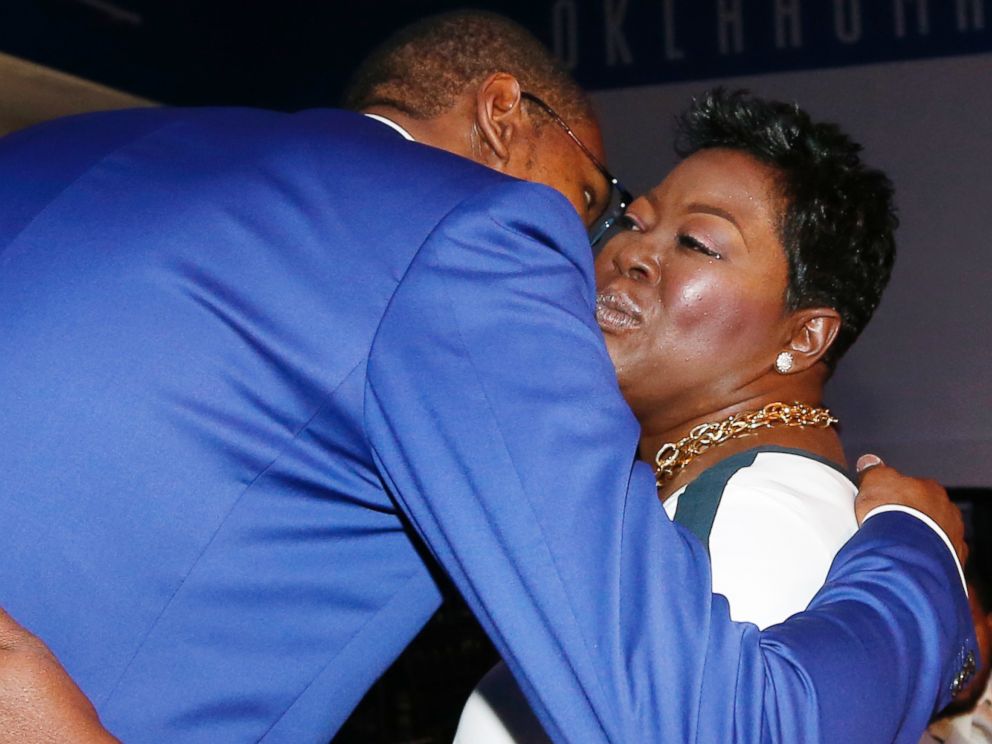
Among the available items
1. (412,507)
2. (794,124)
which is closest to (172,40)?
(794,124)

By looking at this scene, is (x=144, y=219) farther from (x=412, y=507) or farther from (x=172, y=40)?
(x=172, y=40)

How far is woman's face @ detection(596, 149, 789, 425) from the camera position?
183cm

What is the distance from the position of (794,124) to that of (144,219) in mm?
1083

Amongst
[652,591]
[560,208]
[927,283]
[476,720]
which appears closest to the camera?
[652,591]

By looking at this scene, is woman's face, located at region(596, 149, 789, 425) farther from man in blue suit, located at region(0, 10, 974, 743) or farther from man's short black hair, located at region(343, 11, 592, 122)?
man in blue suit, located at region(0, 10, 974, 743)

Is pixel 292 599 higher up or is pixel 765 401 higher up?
pixel 292 599

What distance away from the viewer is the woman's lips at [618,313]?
1879 mm

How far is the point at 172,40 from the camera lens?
13.7 ft

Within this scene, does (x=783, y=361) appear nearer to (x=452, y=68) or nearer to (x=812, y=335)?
(x=812, y=335)

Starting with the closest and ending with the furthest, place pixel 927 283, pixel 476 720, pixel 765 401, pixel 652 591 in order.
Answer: pixel 652 591
pixel 476 720
pixel 765 401
pixel 927 283

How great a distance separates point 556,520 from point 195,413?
0.97ft

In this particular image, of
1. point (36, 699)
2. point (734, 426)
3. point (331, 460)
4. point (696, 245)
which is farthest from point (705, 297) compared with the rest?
point (36, 699)

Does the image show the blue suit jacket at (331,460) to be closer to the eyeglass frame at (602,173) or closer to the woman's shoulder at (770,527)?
the woman's shoulder at (770,527)

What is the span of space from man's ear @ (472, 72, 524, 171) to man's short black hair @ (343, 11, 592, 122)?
0.04 meters
